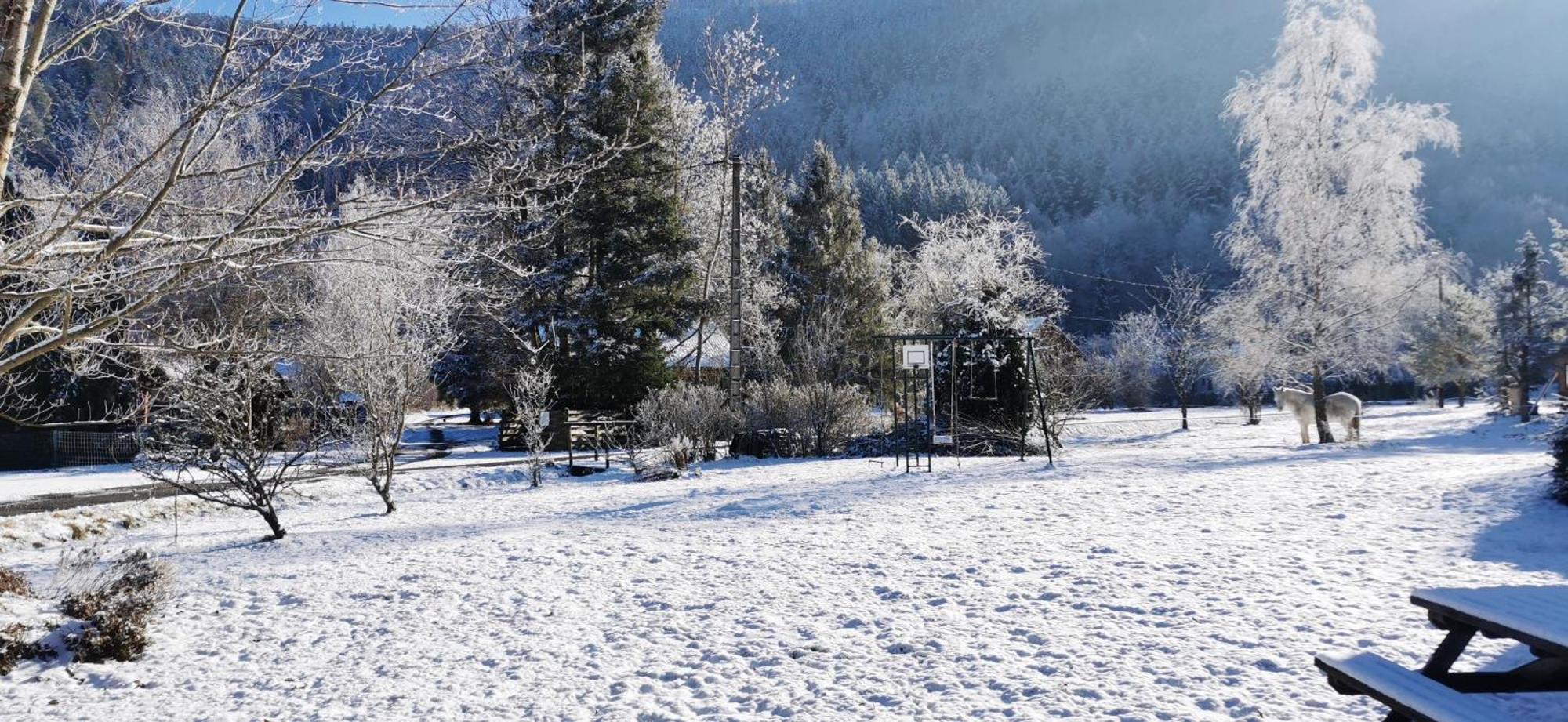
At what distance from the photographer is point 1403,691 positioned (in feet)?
8.46

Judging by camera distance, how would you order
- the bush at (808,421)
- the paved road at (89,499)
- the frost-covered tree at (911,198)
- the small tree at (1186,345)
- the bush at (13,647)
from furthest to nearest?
the frost-covered tree at (911,198) → the small tree at (1186,345) → the bush at (808,421) → the paved road at (89,499) → the bush at (13,647)

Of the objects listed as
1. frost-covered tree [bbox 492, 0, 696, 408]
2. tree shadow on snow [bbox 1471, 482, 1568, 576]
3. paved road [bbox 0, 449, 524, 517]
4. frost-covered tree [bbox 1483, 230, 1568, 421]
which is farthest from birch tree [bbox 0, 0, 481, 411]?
frost-covered tree [bbox 1483, 230, 1568, 421]

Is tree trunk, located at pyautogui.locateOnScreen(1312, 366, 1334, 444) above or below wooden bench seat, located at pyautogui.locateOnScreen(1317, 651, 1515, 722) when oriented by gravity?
above

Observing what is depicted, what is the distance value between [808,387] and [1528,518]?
12.3 meters

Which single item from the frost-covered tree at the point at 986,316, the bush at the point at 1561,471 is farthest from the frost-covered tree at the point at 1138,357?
the bush at the point at 1561,471

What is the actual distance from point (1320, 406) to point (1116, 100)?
101m

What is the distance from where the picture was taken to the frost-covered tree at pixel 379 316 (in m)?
3.82

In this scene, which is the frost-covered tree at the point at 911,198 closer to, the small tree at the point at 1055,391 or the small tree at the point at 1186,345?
the small tree at the point at 1186,345

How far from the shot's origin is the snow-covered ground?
3.89m

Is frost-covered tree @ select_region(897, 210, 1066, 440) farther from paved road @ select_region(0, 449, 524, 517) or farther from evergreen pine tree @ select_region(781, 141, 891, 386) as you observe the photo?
paved road @ select_region(0, 449, 524, 517)

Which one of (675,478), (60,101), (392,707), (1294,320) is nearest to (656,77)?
(675,478)

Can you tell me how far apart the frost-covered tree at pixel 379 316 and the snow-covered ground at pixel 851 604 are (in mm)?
1813

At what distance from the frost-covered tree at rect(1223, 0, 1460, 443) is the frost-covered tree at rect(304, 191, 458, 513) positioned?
52.2 feet

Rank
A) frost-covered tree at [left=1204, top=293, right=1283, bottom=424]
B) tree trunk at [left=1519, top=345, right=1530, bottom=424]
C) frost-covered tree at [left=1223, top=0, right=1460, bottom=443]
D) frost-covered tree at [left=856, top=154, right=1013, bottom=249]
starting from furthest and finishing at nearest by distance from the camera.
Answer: frost-covered tree at [left=856, top=154, right=1013, bottom=249] < tree trunk at [left=1519, top=345, right=1530, bottom=424] < frost-covered tree at [left=1204, top=293, right=1283, bottom=424] < frost-covered tree at [left=1223, top=0, right=1460, bottom=443]
